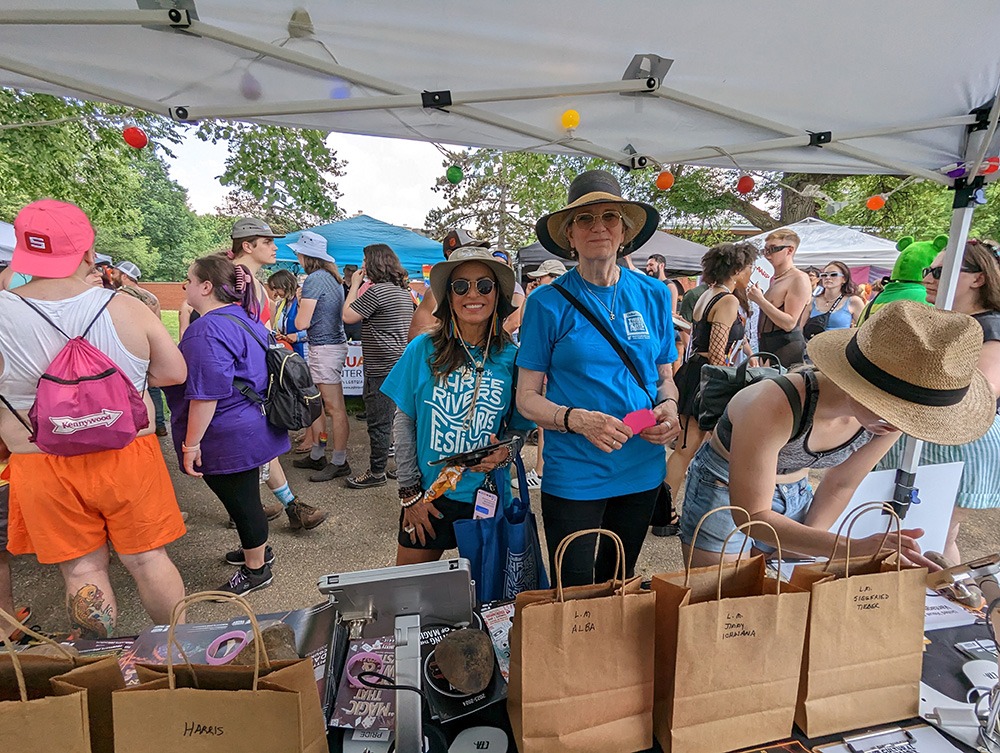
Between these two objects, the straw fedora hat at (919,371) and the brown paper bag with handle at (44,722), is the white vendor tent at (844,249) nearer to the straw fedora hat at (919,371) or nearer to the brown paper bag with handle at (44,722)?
the straw fedora hat at (919,371)

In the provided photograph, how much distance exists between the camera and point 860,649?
91cm

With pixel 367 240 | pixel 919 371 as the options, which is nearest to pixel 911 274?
pixel 919 371

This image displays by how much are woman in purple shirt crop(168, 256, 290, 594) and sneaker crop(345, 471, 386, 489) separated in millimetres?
1440

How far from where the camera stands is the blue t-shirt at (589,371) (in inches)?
66.1

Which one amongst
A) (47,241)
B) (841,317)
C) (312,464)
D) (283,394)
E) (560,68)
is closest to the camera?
(47,241)

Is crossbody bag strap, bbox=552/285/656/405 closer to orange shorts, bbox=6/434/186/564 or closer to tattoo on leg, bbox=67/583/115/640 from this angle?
orange shorts, bbox=6/434/186/564

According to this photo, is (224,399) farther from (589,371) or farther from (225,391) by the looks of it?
(589,371)

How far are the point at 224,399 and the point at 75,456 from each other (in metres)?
0.69

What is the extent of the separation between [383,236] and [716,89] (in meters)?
7.59

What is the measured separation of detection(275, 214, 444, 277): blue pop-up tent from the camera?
8492 mm

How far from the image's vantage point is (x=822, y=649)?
35.1 inches

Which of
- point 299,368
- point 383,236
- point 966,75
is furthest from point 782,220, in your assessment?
point 299,368

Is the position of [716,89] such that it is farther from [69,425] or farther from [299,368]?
[69,425]

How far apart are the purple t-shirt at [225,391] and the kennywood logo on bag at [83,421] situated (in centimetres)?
60
